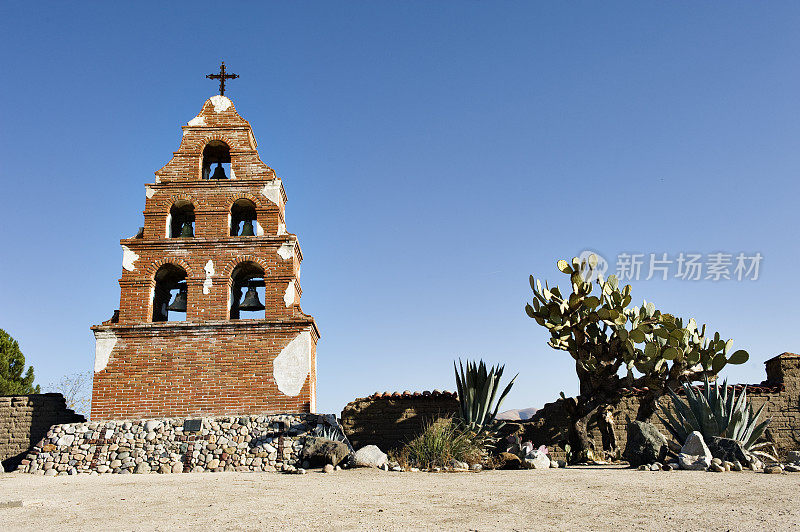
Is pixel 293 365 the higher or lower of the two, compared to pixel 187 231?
lower

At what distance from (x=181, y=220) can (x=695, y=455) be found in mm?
12095

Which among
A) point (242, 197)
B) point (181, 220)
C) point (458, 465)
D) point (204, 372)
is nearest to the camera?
point (458, 465)

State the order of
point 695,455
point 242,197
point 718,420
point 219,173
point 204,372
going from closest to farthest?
point 695,455 < point 718,420 < point 204,372 < point 242,197 < point 219,173

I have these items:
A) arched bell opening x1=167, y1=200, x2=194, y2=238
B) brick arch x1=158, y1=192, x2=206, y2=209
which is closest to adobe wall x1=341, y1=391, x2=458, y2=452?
arched bell opening x1=167, y1=200, x2=194, y2=238

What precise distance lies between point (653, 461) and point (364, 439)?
5697 millimetres

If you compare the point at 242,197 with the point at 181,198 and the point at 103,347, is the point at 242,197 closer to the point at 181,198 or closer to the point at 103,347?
the point at 181,198

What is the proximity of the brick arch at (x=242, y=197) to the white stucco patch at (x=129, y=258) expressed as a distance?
7.53 feet

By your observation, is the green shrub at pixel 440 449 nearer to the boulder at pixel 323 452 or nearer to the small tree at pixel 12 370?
the boulder at pixel 323 452

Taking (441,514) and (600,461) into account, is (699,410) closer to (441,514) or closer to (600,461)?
(600,461)

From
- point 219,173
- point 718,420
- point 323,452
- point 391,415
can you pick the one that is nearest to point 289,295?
point 391,415

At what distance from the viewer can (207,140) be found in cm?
1531

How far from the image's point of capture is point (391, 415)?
13.3 m

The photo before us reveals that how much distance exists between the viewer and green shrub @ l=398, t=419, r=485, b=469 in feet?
35.8

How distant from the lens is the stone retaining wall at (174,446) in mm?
12000
